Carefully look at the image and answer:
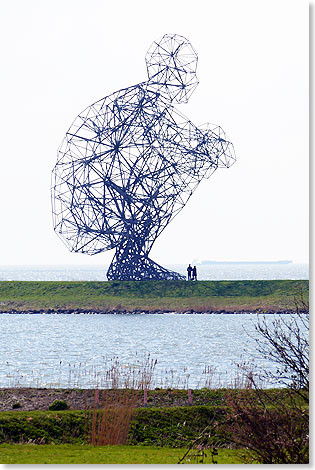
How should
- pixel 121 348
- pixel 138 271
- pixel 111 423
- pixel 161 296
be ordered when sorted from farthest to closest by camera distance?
1. pixel 138 271
2. pixel 161 296
3. pixel 121 348
4. pixel 111 423

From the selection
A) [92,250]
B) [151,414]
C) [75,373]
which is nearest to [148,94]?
[92,250]

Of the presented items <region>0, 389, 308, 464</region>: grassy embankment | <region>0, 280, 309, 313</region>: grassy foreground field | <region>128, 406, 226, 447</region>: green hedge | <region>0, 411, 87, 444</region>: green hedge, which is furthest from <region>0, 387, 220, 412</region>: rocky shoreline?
<region>0, 280, 309, 313</region>: grassy foreground field

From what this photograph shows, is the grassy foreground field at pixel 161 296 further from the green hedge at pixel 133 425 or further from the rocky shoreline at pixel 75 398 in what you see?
the green hedge at pixel 133 425

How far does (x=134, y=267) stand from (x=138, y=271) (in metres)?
0.39

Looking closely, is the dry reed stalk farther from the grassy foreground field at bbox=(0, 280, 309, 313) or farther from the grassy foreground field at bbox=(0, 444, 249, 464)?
the grassy foreground field at bbox=(0, 280, 309, 313)

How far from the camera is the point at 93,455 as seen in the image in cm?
1408

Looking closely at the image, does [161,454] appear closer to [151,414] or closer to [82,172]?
[151,414]

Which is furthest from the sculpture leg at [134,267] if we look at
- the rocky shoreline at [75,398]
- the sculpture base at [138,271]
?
the rocky shoreline at [75,398]

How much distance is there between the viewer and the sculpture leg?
51031 millimetres

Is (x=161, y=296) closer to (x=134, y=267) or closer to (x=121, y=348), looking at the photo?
(x=134, y=267)

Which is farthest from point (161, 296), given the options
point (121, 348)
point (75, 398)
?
point (75, 398)

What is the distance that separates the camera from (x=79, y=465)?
507 inches

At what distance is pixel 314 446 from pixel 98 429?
561 centimetres

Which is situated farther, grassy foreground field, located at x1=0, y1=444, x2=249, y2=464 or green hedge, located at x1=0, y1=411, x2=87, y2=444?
green hedge, located at x1=0, y1=411, x2=87, y2=444
